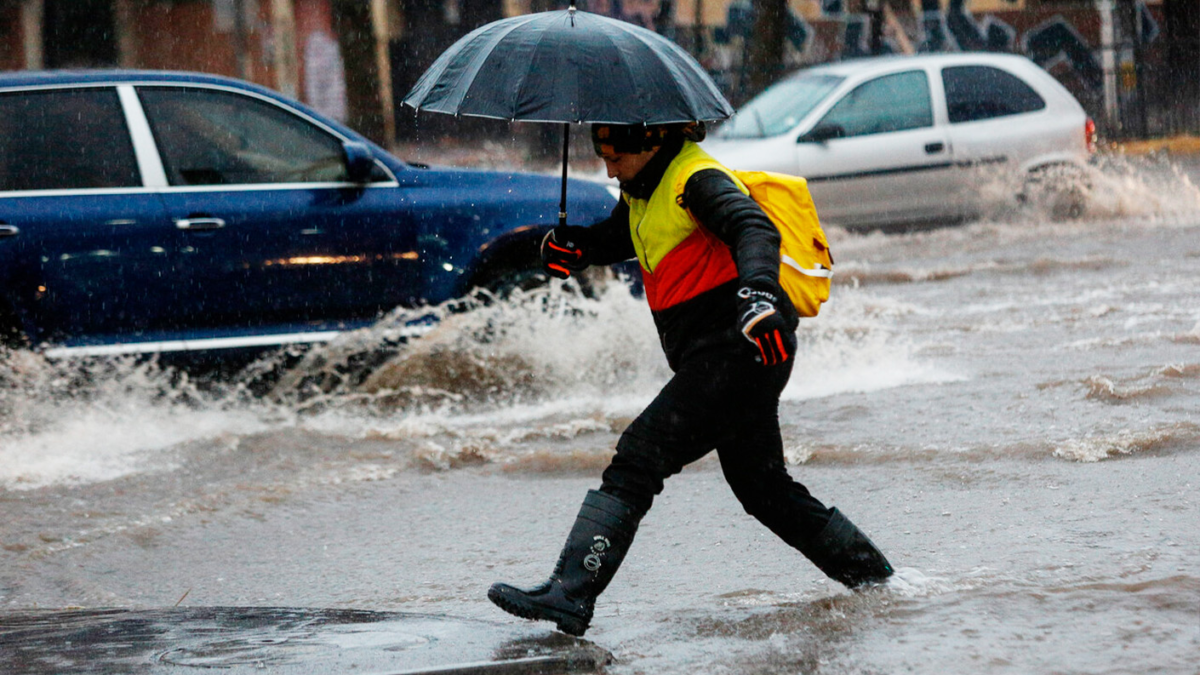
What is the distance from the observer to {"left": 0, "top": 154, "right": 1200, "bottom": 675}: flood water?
398 cm

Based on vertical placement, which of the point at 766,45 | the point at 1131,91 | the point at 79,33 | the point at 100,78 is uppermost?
the point at 79,33

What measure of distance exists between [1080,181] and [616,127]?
9924 mm

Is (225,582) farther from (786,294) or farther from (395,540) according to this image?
(786,294)

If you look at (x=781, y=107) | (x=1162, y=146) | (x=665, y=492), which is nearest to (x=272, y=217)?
(x=665, y=492)

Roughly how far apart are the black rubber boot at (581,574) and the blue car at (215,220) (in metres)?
3.48

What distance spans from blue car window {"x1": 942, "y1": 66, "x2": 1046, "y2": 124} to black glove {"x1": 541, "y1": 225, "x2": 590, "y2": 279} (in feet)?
29.4

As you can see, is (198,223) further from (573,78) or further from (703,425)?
(703,425)

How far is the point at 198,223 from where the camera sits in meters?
6.66

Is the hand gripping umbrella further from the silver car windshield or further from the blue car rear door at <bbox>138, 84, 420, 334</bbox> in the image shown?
the silver car windshield

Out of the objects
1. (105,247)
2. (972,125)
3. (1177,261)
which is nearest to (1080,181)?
(972,125)

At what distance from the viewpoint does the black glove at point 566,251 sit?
13.8 feet

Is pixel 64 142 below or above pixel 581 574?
above

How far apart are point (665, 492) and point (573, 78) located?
2.27m

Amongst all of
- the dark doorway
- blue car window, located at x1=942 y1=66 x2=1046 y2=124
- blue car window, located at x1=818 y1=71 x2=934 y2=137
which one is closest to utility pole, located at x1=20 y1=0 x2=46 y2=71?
the dark doorway
